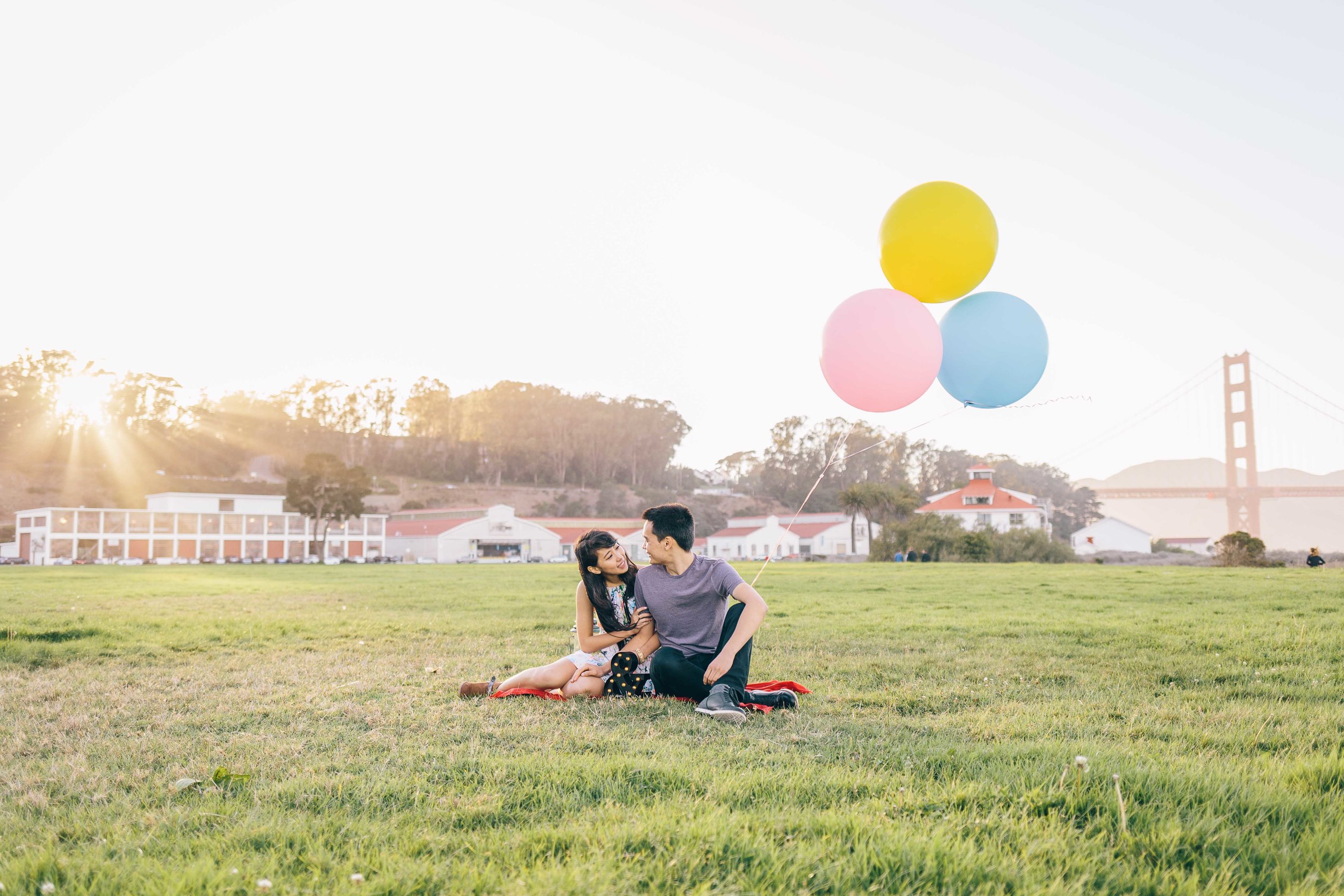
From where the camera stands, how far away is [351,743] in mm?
4039

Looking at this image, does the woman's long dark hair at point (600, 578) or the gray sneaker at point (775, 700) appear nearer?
the gray sneaker at point (775, 700)

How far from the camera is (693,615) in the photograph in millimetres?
5195

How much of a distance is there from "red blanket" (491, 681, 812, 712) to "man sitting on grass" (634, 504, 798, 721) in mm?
51

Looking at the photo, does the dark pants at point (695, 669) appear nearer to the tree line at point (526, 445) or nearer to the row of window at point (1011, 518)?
the row of window at point (1011, 518)

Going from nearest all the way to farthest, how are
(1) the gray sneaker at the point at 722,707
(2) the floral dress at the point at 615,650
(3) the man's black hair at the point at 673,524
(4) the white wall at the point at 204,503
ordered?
(1) the gray sneaker at the point at 722,707, (3) the man's black hair at the point at 673,524, (2) the floral dress at the point at 615,650, (4) the white wall at the point at 204,503

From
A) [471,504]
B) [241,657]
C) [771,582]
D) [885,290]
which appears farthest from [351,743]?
[471,504]

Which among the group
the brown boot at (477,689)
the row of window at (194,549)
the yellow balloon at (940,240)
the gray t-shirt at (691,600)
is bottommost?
the row of window at (194,549)

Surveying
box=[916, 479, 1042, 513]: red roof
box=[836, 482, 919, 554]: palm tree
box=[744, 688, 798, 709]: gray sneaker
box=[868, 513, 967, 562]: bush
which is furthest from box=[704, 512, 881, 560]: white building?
box=[744, 688, 798, 709]: gray sneaker

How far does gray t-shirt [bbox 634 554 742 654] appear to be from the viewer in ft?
16.8

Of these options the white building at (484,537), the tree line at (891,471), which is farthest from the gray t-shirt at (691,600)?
the tree line at (891,471)

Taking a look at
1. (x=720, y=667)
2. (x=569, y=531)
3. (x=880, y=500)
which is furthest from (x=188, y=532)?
(x=720, y=667)

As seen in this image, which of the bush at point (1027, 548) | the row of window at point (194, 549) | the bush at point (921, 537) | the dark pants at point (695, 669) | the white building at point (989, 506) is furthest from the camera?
the white building at point (989, 506)

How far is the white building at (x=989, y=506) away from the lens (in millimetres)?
53656

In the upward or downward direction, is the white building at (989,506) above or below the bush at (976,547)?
above
